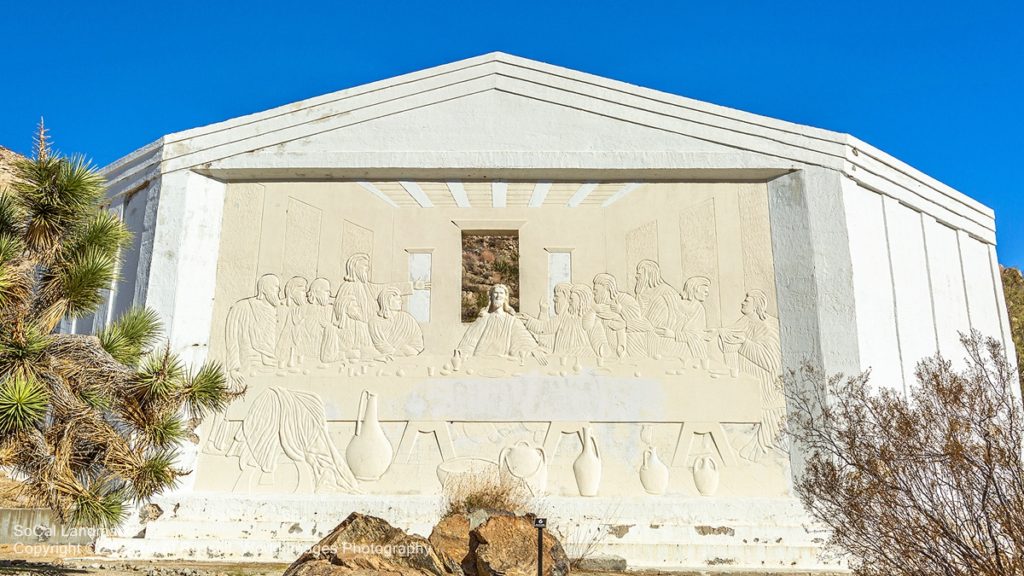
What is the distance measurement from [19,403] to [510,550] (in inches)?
176

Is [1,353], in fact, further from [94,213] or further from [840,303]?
[840,303]

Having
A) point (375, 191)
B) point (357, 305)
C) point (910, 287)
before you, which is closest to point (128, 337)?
point (357, 305)

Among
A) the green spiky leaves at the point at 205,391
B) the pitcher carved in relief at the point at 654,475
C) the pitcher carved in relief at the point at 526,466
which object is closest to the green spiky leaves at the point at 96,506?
the green spiky leaves at the point at 205,391

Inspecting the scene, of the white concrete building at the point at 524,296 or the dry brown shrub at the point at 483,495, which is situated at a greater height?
the white concrete building at the point at 524,296

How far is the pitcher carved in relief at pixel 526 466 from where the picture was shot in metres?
11.7

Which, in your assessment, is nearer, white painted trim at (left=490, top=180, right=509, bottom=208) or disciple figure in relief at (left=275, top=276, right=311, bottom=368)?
disciple figure in relief at (left=275, top=276, right=311, bottom=368)

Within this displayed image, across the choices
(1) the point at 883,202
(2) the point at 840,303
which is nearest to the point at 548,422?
(2) the point at 840,303

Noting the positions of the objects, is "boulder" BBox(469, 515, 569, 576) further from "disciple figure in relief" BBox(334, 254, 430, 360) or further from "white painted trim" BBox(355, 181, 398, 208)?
"white painted trim" BBox(355, 181, 398, 208)

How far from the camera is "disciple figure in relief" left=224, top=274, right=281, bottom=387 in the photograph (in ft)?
40.8

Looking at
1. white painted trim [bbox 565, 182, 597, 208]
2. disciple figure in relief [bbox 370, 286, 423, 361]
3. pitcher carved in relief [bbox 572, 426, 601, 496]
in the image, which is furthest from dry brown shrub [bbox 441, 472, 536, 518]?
white painted trim [bbox 565, 182, 597, 208]

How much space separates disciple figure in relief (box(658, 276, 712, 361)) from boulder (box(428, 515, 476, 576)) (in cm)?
412

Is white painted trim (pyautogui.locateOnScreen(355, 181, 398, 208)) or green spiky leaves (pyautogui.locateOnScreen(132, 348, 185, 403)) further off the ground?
white painted trim (pyautogui.locateOnScreen(355, 181, 398, 208))

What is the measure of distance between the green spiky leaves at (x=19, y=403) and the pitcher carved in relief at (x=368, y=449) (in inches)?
196

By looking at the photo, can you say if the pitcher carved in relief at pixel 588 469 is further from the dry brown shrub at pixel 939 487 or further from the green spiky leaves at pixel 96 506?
the green spiky leaves at pixel 96 506
